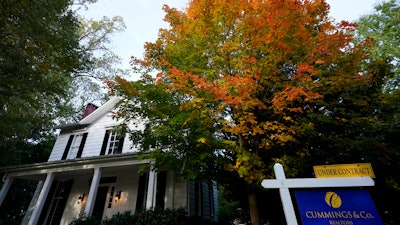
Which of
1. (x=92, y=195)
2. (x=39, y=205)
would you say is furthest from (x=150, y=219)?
(x=39, y=205)

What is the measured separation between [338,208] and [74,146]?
16.6 meters

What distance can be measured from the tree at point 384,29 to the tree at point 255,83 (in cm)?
915

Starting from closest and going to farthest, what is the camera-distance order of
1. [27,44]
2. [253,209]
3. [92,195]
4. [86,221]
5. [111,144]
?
[253,209] → [27,44] → [86,221] → [92,195] → [111,144]

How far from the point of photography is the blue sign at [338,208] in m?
2.91

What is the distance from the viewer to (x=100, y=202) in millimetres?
12211

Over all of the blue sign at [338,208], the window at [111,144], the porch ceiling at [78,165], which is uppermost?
the window at [111,144]

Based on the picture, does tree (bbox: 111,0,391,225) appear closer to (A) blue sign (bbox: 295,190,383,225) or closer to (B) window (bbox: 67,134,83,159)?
(A) blue sign (bbox: 295,190,383,225)

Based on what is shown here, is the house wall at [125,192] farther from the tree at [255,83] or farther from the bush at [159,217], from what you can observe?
the tree at [255,83]

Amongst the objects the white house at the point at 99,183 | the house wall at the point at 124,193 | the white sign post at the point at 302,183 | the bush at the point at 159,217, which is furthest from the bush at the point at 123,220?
the white sign post at the point at 302,183

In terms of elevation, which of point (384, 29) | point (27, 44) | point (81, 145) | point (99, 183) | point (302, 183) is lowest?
point (302, 183)

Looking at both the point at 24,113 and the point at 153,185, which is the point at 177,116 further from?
the point at 24,113

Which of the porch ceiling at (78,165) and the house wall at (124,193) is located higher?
the porch ceiling at (78,165)

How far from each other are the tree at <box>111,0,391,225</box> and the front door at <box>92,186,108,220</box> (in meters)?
6.89

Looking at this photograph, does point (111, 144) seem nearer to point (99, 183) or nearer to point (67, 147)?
point (99, 183)
